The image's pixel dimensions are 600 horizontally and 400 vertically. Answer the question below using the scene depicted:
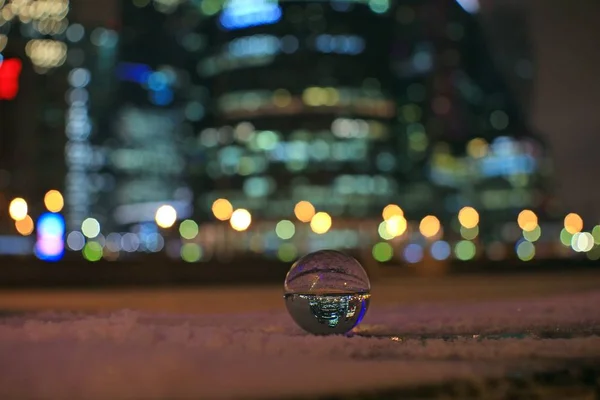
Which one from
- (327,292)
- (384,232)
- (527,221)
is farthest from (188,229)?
(327,292)

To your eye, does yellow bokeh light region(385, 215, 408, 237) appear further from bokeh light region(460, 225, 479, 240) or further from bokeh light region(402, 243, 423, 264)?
bokeh light region(460, 225, 479, 240)

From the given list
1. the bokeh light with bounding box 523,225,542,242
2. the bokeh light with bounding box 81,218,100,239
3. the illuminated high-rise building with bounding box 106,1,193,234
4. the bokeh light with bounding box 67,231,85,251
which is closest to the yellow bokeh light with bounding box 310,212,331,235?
the bokeh light with bounding box 67,231,85,251

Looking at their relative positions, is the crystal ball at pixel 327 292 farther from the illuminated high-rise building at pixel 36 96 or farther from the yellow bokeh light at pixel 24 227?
the illuminated high-rise building at pixel 36 96

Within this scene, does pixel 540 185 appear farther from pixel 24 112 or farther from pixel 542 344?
pixel 542 344

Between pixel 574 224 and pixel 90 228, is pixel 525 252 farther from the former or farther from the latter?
pixel 90 228

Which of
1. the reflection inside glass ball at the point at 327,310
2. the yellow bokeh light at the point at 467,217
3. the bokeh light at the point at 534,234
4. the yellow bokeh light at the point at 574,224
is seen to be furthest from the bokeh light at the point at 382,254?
the bokeh light at the point at 534,234
